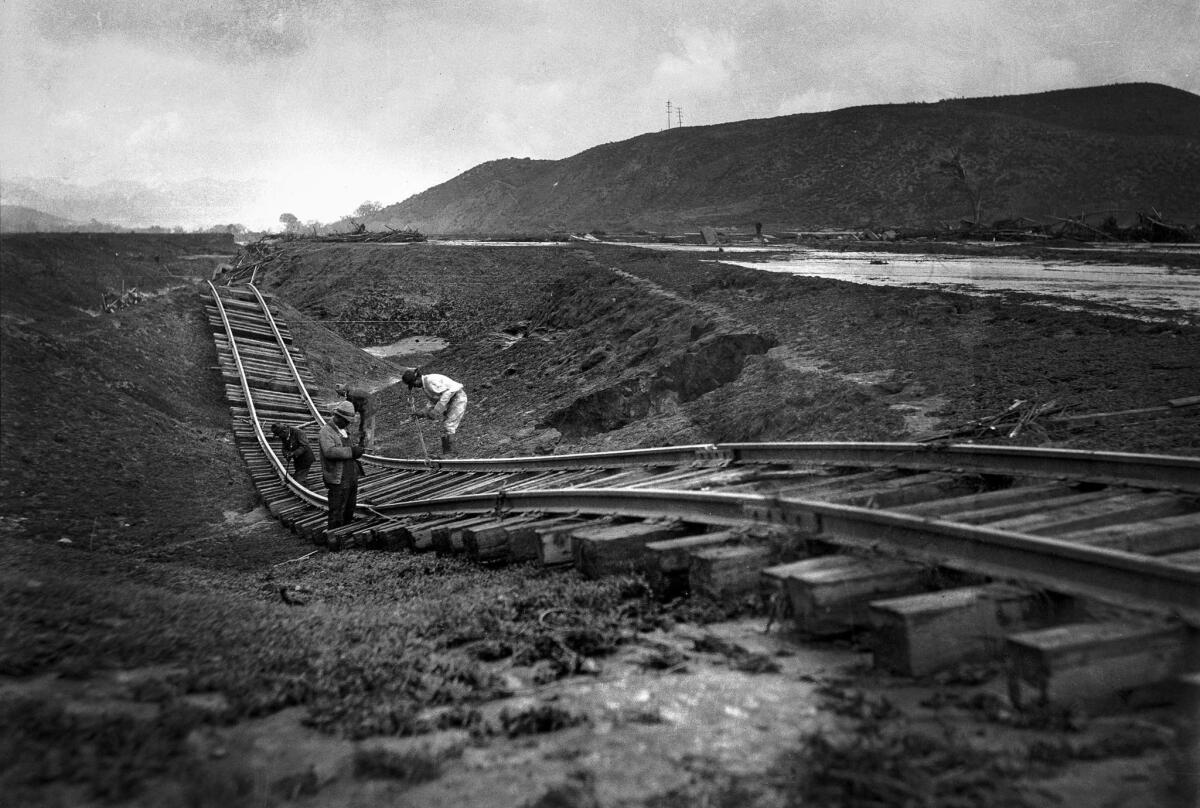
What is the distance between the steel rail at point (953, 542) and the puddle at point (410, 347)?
63.1 ft

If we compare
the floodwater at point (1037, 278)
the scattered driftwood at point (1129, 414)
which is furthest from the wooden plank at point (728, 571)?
the floodwater at point (1037, 278)

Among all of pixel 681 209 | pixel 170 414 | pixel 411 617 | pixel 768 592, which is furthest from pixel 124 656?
pixel 681 209

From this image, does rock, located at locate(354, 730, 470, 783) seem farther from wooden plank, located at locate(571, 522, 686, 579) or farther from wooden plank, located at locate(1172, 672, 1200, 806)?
wooden plank, located at locate(571, 522, 686, 579)

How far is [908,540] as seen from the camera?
4180 mm

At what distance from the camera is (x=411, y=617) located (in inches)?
195

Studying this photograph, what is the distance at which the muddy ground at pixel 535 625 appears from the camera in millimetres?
2682

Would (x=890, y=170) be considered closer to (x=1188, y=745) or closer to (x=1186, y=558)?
(x=1186, y=558)

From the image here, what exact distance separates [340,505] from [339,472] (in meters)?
0.36

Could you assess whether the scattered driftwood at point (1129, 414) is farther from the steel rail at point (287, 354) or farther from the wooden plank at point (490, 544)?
the steel rail at point (287, 354)

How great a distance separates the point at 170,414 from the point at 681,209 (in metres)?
58.4

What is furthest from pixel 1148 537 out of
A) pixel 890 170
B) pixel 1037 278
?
pixel 890 170

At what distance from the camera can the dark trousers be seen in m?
9.91

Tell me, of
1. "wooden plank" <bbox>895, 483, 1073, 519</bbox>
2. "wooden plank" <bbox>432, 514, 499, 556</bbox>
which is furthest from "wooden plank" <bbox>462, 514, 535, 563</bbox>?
"wooden plank" <bbox>895, 483, 1073, 519</bbox>

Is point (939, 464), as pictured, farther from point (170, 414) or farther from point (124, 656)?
point (170, 414)
